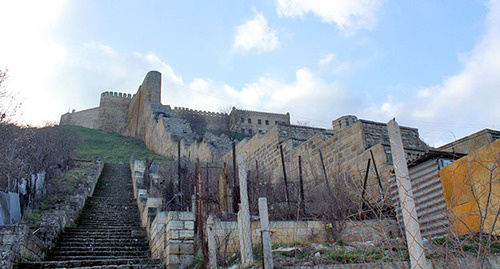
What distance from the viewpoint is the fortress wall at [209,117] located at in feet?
197

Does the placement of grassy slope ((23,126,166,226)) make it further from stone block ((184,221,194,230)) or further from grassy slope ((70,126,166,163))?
stone block ((184,221,194,230))

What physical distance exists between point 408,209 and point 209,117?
5922 cm

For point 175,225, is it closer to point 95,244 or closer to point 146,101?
point 95,244

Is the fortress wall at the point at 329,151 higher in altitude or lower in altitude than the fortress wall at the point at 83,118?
lower

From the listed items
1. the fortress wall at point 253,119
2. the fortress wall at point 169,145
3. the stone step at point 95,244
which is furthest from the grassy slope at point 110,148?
the fortress wall at point 253,119

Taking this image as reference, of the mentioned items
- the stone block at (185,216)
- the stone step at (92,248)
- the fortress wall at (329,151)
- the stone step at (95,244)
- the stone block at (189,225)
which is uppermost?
the fortress wall at (329,151)

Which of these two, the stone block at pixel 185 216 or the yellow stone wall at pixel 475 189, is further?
the stone block at pixel 185 216

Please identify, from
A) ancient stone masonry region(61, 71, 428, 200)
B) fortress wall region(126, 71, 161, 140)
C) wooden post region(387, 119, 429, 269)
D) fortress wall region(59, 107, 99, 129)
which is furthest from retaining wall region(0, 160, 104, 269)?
fortress wall region(59, 107, 99, 129)

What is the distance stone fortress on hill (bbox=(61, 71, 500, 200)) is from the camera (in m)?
13.5

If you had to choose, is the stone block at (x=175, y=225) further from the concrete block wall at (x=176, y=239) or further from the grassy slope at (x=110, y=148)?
the grassy slope at (x=110, y=148)

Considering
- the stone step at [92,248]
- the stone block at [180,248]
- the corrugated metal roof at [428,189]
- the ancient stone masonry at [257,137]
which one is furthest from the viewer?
the ancient stone masonry at [257,137]

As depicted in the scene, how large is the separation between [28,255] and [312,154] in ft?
34.9

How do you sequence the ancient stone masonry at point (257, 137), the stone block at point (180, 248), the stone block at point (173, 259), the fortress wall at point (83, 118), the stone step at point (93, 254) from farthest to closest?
the fortress wall at point (83, 118)
the ancient stone masonry at point (257, 137)
the stone step at point (93, 254)
the stone block at point (180, 248)
the stone block at point (173, 259)

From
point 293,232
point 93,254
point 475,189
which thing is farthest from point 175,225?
point 475,189
